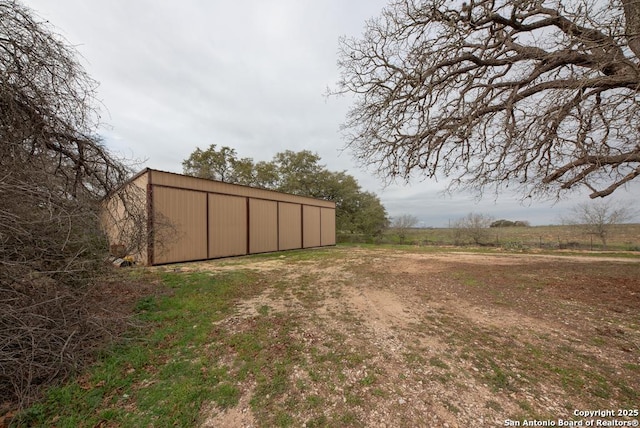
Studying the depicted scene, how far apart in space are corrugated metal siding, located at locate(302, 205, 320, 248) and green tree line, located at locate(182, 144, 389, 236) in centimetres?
574

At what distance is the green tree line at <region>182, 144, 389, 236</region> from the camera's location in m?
22.1

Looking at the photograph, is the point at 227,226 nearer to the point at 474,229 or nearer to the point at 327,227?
the point at 327,227

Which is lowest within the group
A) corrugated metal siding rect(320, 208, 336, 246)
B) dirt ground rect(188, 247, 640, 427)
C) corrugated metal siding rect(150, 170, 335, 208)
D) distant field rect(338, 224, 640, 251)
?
dirt ground rect(188, 247, 640, 427)

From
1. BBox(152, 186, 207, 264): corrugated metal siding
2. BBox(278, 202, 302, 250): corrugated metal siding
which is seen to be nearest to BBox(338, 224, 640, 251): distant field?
BBox(278, 202, 302, 250): corrugated metal siding

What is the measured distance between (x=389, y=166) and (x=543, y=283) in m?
4.97

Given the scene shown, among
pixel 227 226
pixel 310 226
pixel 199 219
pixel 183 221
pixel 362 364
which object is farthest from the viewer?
pixel 310 226

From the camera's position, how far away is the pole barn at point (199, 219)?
4597mm

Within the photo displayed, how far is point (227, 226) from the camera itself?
439 inches

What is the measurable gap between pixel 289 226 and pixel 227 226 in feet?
14.6

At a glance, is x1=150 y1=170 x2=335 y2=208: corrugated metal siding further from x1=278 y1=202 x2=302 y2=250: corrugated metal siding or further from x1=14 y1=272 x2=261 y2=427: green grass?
x1=14 y1=272 x2=261 y2=427: green grass

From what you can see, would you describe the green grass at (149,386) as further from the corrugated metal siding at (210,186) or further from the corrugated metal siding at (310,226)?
the corrugated metal siding at (310,226)

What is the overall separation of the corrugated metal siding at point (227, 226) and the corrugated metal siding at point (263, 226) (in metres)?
0.46

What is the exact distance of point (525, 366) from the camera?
2623mm

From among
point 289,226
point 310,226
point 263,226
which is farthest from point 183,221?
point 310,226
